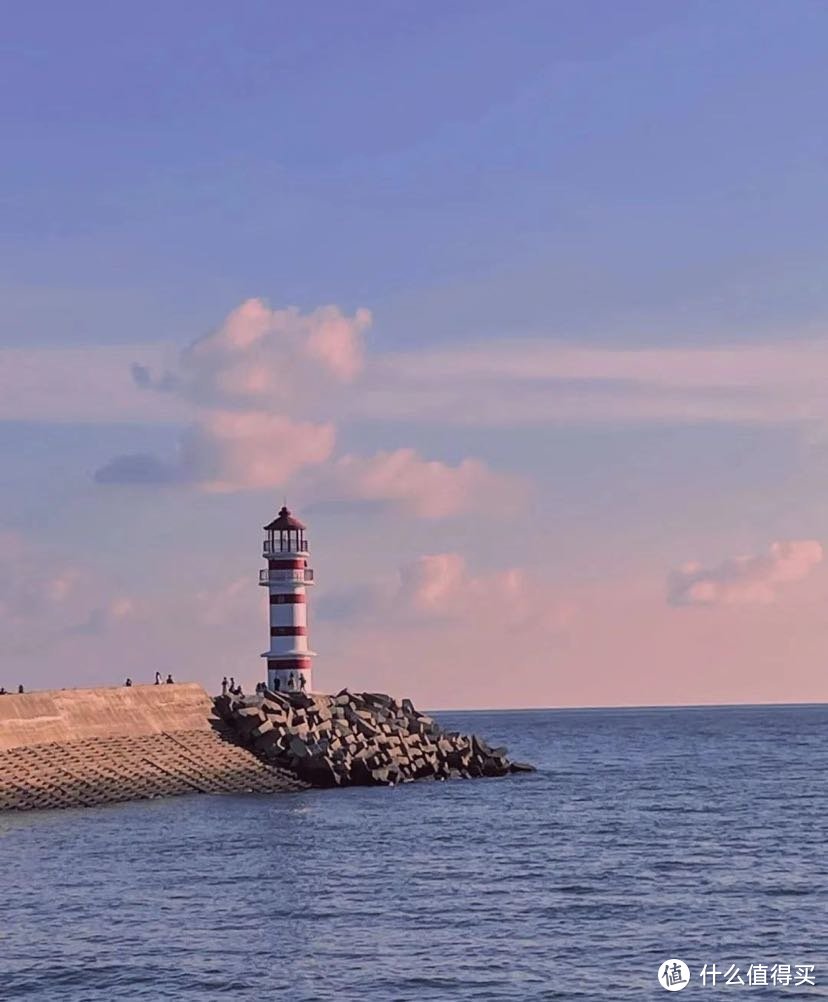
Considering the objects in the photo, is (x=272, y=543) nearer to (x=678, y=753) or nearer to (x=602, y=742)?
(x=678, y=753)

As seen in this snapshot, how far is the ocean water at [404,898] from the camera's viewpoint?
2175 centimetres

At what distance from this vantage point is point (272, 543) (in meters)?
60.1

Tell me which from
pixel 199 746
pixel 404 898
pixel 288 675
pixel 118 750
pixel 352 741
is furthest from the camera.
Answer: pixel 288 675

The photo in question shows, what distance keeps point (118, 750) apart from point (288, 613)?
13.0m

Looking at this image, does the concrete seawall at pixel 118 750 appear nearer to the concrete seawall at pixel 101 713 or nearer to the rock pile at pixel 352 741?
the concrete seawall at pixel 101 713

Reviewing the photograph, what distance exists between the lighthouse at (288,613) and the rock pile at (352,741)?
4.33ft

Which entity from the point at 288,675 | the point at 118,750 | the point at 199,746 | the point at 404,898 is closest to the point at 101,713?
the point at 118,750

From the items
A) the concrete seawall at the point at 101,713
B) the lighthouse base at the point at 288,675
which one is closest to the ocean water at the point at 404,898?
the concrete seawall at the point at 101,713

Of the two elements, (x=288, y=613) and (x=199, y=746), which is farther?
(x=288, y=613)

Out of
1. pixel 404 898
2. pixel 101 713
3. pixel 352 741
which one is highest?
pixel 101 713

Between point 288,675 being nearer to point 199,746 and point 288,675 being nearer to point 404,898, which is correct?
point 199,746

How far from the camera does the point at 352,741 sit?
180 ft

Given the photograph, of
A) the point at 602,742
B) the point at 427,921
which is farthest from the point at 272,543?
the point at 602,742

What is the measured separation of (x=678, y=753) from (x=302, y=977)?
69.1 metres
